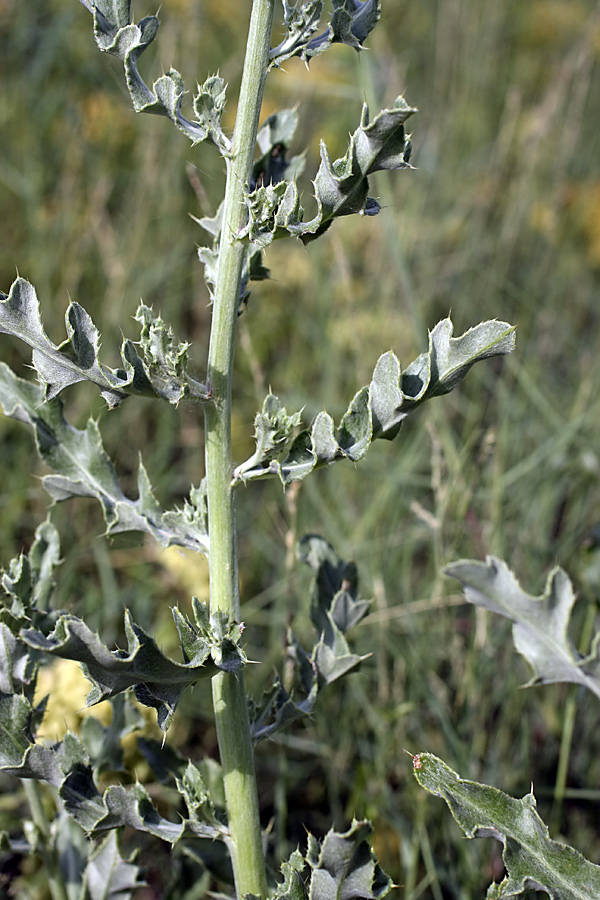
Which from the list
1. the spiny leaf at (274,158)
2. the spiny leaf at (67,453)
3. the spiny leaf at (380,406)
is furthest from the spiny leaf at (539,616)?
the spiny leaf at (274,158)

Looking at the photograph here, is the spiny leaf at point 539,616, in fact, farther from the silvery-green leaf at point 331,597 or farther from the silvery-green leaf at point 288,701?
the silvery-green leaf at point 288,701

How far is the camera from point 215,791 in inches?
59.0

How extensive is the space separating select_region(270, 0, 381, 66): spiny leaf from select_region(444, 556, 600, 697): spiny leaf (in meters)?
0.95

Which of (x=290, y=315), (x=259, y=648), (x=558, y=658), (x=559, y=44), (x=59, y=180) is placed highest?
(x=559, y=44)

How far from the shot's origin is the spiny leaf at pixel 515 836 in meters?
1.17

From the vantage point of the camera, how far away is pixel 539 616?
1610mm

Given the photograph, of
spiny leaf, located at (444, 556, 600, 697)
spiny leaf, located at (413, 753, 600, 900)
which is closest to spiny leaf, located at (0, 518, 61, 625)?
spiny leaf, located at (413, 753, 600, 900)

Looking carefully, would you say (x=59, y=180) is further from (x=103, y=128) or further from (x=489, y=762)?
(x=489, y=762)

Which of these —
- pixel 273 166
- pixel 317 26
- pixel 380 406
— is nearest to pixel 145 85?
pixel 317 26

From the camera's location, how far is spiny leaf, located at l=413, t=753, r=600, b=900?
1.17 metres

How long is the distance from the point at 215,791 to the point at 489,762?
35.6 inches

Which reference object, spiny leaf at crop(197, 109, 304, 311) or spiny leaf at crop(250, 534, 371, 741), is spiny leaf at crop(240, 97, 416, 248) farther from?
spiny leaf at crop(250, 534, 371, 741)

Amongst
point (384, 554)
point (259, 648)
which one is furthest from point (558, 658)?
point (259, 648)

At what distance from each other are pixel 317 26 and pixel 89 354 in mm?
576
